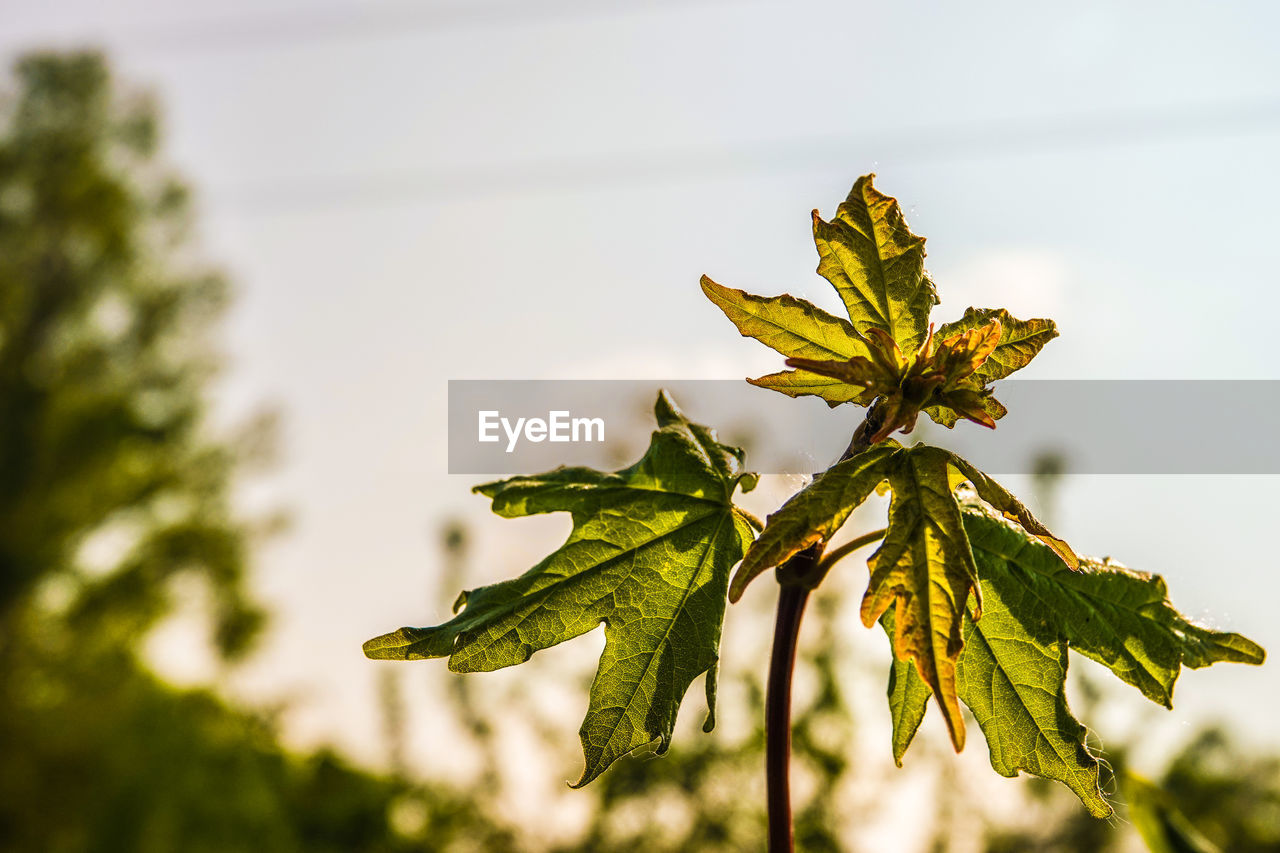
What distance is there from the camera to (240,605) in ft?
26.6

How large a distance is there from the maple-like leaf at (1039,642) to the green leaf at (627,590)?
10cm

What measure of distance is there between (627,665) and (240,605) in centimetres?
859

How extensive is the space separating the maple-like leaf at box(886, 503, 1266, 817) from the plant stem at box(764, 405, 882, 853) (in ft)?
0.18

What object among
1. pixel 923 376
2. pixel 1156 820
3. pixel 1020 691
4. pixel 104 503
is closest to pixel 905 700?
pixel 1020 691

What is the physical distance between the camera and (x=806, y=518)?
1.20ft

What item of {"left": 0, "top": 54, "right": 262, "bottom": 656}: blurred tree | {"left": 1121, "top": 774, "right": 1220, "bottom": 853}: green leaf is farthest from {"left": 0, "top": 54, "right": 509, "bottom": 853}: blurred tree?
{"left": 1121, "top": 774, "right": 1220, "bottom": 853}: green leaf

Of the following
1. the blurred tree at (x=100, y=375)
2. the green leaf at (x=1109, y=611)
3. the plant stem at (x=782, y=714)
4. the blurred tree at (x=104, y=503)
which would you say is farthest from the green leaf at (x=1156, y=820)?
the blurred tree at (x=100, y=375)

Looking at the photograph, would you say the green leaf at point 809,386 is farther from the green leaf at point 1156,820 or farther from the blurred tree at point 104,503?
the blurred tree at point 104,503

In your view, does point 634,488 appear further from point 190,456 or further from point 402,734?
point 190,456

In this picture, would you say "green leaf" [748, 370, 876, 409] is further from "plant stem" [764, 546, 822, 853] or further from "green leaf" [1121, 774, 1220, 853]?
"green leaf" [1121, 774, 1220, 853]

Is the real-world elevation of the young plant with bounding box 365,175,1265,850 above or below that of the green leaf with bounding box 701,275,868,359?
below

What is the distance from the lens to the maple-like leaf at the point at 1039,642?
1.44ft

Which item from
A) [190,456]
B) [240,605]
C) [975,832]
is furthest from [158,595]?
[975,832]

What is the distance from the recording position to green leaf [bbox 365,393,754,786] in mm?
430
